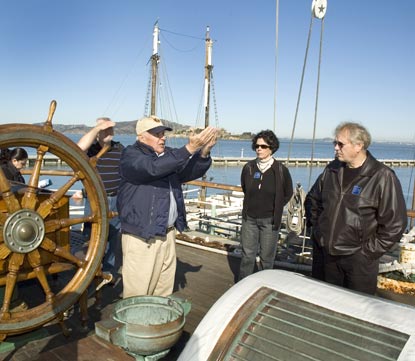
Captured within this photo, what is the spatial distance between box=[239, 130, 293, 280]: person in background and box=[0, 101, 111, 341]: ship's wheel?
4.36 feet

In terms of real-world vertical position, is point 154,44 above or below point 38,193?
above

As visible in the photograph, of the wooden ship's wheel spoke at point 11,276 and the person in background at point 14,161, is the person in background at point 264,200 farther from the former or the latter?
the person in background at point 14,161

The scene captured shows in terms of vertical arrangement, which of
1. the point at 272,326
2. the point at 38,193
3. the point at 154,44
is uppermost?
the point at 154,44

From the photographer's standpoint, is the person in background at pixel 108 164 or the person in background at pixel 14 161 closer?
the person in background at pixel 108 164

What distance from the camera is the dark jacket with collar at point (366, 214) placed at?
2391 millimetres

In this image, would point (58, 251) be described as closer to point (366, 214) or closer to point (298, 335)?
point (298, 335)

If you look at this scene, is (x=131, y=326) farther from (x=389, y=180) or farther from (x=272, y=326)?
(x=389, y=180)

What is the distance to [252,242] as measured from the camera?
11.9 feet

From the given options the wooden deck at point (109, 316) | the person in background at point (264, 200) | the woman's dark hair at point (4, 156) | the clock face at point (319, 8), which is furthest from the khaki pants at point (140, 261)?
the clock face at point (319, 8)

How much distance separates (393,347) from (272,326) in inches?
17.0

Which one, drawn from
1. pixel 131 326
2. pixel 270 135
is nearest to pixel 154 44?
pixel 270 135

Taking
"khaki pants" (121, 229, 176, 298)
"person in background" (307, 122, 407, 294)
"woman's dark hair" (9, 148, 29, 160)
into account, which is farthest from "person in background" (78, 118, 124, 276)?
"person in background" (307, 122, 407, 294)

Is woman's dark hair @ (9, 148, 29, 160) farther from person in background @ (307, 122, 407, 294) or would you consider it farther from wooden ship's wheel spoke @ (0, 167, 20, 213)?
person in background @ (307, 122, 407, 294)

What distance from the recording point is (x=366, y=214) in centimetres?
244
